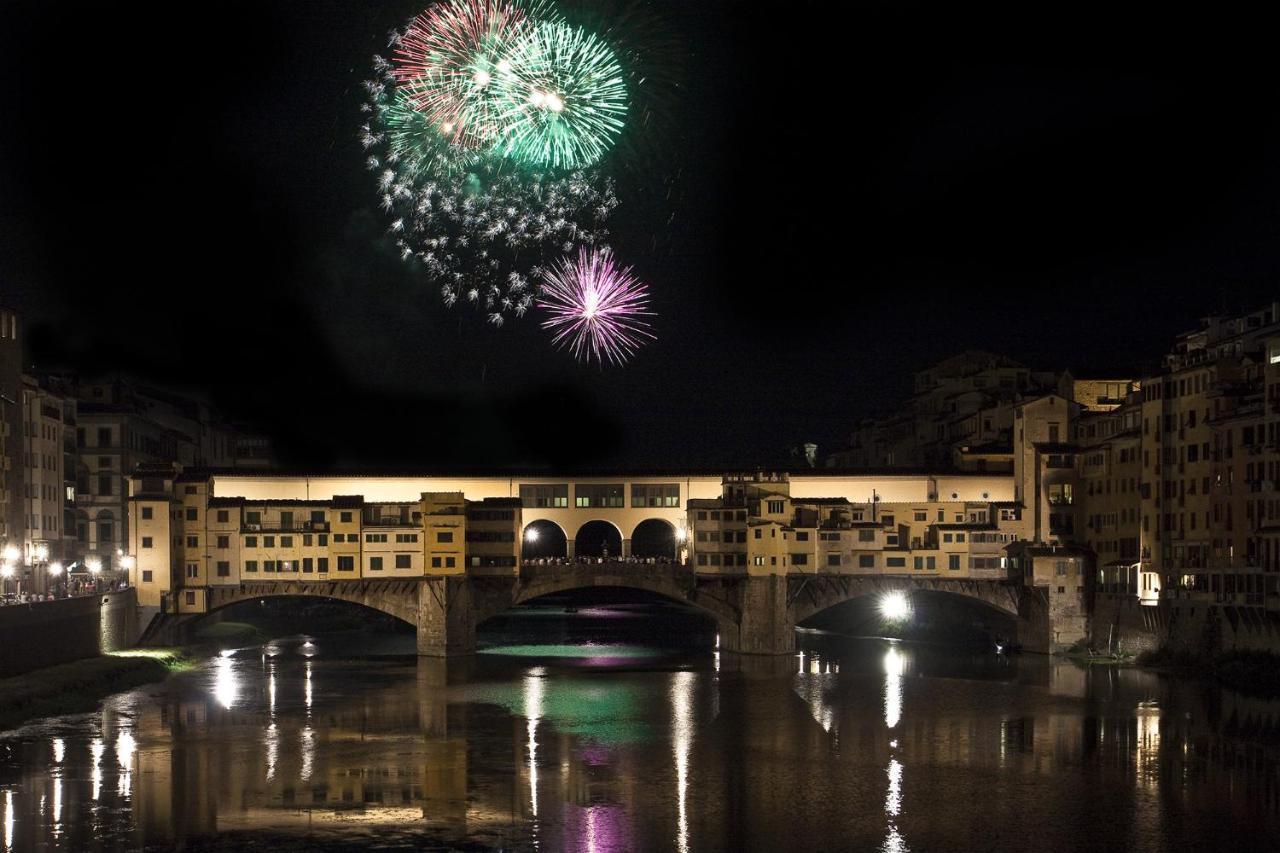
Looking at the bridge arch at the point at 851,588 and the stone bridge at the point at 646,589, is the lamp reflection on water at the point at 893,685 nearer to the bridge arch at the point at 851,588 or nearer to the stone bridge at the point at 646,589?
the bridge arch at the point at 851,588

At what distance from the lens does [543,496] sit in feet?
271

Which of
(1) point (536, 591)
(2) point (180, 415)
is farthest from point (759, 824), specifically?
(2) point (180, 415)

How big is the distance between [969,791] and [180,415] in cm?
8104

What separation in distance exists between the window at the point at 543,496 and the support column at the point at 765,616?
1172cm

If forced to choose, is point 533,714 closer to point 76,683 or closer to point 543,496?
point 76,683

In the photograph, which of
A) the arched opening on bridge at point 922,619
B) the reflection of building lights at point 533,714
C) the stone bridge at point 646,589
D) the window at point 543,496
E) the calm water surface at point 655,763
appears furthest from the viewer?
the window at point 543,496

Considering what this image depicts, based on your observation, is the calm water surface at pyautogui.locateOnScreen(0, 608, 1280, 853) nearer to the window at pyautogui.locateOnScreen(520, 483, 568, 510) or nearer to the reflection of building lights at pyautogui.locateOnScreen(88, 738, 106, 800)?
the reflection of building lights at pyautogui.locateOnScreen(88, 738, 106, 800)

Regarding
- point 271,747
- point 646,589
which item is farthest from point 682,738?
point 646,589

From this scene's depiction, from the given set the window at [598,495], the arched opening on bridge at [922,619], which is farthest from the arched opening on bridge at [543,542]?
the window at [598,495]

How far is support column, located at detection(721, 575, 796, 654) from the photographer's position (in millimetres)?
76312

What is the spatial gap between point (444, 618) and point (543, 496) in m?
10.6

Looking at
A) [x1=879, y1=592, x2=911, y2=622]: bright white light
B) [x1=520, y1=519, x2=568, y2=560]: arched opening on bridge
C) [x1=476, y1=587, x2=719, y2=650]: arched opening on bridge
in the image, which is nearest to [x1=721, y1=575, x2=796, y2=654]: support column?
[x1=476, y1=587, x2=719, y2=650]: arched opening on bridge

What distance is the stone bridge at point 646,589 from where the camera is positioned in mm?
75000

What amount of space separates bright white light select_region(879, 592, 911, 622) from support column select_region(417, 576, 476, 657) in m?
27.7
